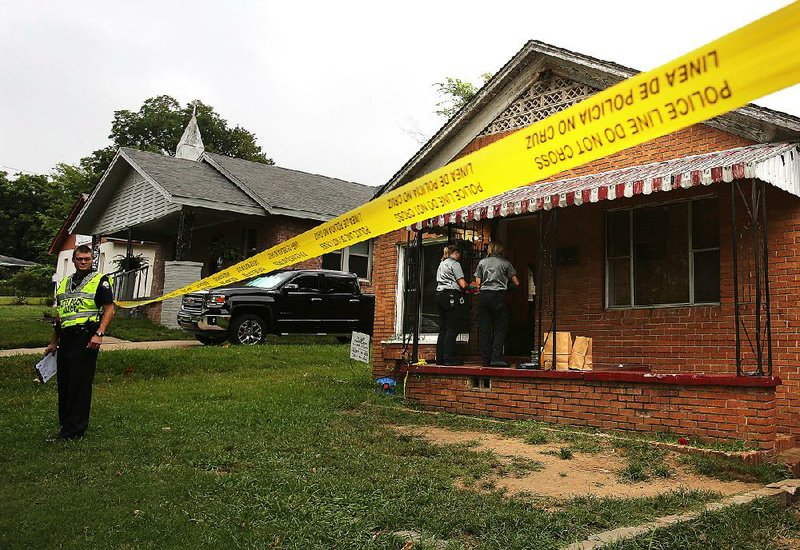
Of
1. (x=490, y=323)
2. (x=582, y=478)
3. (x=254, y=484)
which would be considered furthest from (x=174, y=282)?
(x=582, y=478)

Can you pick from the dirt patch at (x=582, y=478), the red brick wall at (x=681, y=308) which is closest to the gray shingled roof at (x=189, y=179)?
the red brick wall at (x=681, y=308)

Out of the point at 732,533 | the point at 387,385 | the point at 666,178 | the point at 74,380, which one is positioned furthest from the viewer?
the point at 387,385

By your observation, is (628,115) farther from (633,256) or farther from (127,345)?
(127,345)

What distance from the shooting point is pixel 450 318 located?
9430 millimetres

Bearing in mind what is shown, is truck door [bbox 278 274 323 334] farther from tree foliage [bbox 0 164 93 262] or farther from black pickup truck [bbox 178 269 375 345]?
tree foliage [bbox 0 164 93 262]

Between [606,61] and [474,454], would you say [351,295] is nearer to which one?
[606,61]

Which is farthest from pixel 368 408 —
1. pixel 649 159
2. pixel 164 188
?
pixel 164 188

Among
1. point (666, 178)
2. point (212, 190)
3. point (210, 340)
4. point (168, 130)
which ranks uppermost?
point (168, 130)

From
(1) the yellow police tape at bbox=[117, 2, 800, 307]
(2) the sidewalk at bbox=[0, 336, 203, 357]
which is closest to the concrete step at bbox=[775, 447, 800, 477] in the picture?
(1) the yellow police tape at bbox=[117, 2, 800, 307]

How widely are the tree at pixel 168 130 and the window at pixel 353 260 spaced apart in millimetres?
36759

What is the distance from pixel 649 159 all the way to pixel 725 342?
253 cm

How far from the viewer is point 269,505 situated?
4496mm

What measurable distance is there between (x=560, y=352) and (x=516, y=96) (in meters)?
4.32

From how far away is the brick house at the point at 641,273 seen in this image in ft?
Result: 22.6
